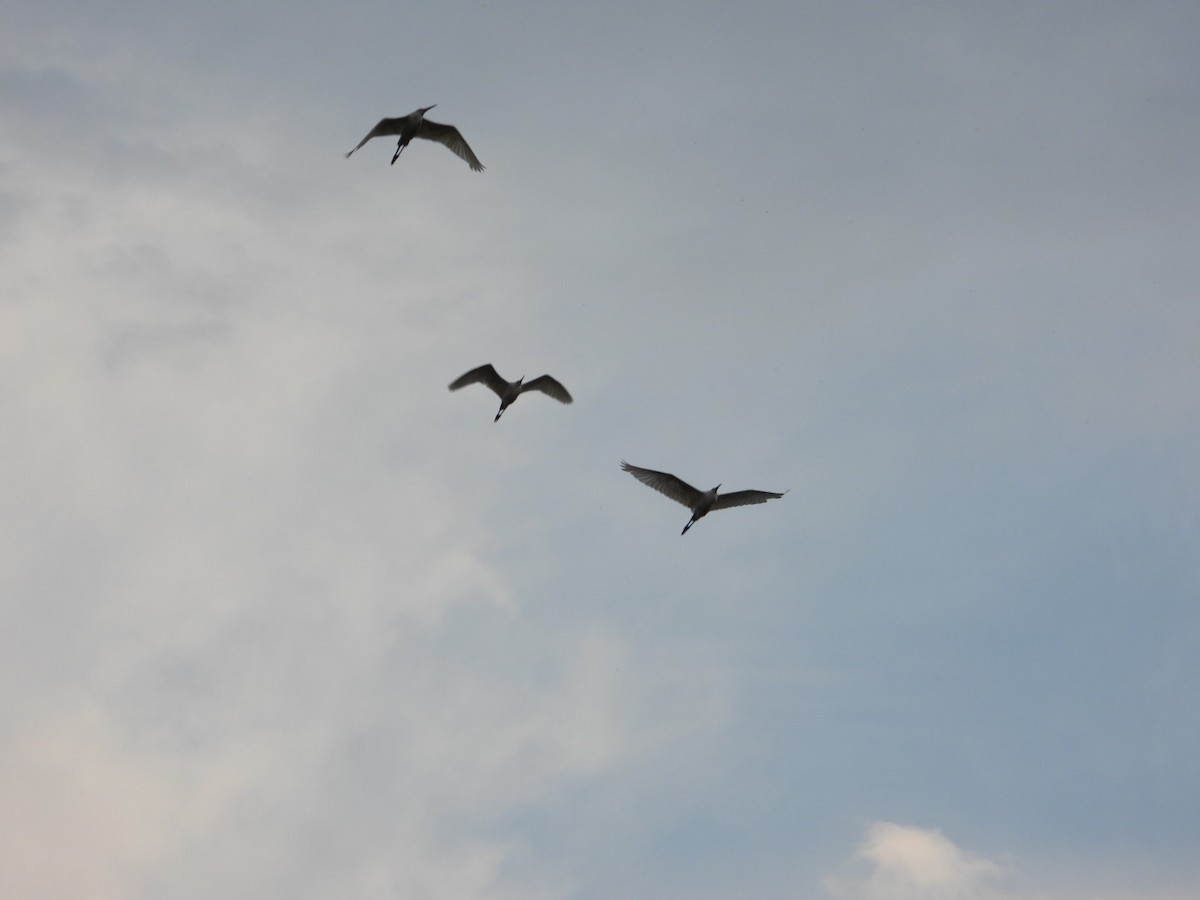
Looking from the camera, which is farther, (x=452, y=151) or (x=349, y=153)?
(x=452, y=151)

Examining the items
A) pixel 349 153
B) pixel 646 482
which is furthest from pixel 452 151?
pixel 646 482

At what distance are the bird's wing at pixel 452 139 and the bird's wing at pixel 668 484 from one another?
58.3 ft

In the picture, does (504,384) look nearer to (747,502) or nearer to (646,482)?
(646,482)

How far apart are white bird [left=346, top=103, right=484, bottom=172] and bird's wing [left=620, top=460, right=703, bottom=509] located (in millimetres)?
17979

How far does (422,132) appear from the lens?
62.1 meters

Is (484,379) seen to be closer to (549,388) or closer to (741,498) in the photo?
(549,388)

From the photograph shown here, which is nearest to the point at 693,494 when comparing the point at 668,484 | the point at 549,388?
the point at 668,484

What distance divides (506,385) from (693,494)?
11.9m

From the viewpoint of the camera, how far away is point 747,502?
60250 mm

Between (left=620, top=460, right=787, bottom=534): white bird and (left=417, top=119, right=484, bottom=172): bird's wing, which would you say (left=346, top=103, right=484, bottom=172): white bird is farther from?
(left=620, top=460, right=787, bottom=534): white bird

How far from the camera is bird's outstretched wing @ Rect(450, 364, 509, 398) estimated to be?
6312 centimetres

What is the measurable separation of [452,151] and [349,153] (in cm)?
1056

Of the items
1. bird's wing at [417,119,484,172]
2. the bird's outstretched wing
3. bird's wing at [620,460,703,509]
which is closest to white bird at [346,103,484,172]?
bird's wing at [417,119,484,172]

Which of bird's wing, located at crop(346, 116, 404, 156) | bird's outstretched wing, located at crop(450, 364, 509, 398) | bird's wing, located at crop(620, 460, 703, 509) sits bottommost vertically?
bird's wing, located at crop(620, 460, 703, 509)
